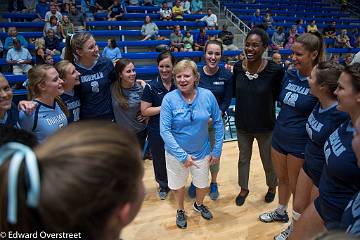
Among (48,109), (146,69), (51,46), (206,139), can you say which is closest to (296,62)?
Answer: (206,139)

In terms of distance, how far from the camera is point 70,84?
231 centimetres

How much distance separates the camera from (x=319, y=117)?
183 centimetres

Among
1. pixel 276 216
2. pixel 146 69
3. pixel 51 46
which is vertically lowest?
pixel 276 216

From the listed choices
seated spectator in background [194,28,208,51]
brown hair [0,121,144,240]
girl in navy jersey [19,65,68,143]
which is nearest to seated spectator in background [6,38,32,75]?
seated spectator in background [194,28,208,51]

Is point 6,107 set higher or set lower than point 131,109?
higher

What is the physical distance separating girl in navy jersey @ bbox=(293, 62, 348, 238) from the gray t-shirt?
1.49m

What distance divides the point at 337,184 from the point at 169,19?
8632mm

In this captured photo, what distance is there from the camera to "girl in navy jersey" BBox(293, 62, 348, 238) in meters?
1.75

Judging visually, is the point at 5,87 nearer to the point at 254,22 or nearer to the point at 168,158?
the point at 168,158

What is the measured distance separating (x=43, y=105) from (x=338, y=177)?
1.71 meters

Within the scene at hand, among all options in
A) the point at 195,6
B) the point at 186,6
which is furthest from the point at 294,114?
the point at 195,6

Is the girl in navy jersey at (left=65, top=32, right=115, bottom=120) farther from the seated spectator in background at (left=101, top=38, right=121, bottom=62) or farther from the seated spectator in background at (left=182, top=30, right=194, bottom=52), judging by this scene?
the seated spectator in background at (left=182, top=30, right=194, bottom=52)

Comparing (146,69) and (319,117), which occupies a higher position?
(319,117)

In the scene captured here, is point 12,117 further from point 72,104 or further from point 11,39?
point 11,39
